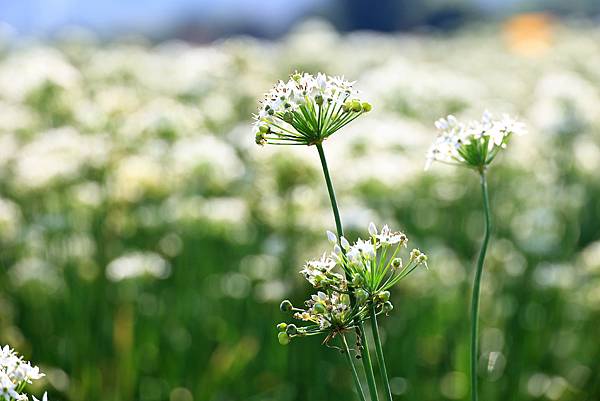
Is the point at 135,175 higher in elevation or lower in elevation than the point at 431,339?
higher

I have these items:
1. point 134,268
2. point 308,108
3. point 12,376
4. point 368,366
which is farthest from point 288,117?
point 134,268

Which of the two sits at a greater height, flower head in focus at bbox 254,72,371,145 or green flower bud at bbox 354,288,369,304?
flower head in focus at bbox 254,72,371,145

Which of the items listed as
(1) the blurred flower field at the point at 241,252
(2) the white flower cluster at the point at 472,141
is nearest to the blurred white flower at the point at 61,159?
(1) the blurred flower field at the point at 241,252

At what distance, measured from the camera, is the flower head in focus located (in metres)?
1.31

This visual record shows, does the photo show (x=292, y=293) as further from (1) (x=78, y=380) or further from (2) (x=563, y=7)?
(2) (x=563, y=7)

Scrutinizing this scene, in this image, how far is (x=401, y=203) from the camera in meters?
4.83

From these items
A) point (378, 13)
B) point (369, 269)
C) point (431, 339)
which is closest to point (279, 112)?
point (369, 269)

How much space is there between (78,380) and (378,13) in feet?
136

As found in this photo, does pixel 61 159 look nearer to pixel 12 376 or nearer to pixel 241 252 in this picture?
pixel 241 252

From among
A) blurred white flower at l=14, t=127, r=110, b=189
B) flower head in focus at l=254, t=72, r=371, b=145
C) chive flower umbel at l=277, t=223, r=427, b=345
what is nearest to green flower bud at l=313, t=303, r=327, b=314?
chive flower umbel at l=277, t=223, r=427, b=345

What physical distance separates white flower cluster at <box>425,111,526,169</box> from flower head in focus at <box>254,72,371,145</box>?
0.22 metres

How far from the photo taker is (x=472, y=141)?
1.49 m

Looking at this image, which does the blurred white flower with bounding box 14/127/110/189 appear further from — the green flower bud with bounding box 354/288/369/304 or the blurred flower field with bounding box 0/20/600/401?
the green flower bud with bounding box 354/288/369/304

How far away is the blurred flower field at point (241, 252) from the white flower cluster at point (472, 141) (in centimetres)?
192
